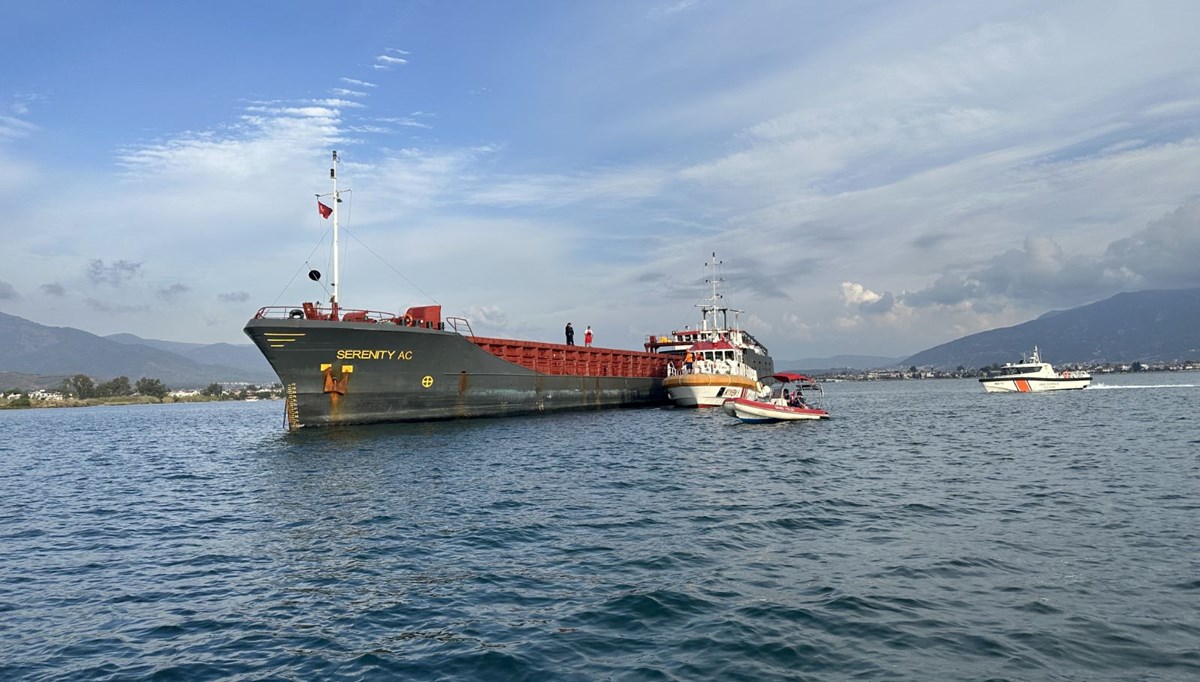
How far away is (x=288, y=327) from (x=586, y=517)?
67.2 ft

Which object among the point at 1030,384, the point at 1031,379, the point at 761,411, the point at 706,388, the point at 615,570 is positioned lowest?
the point at 615,570

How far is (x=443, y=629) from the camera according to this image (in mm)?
7809

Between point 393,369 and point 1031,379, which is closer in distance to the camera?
point 393,369

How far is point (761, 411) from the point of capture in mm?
33406

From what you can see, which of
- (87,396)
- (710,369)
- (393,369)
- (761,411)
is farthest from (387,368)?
(87,396)

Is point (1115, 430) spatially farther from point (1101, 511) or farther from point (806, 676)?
point (806, 676)

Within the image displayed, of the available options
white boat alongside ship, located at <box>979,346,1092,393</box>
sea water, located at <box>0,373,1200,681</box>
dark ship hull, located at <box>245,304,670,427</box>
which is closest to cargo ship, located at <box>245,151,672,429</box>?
dark ship hull, located at <box>245,304,670,427</box>

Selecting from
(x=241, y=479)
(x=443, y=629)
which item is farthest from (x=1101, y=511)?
(x=241, y=479)

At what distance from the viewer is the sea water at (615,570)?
6926 millimetres

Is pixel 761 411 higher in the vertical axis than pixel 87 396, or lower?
lower

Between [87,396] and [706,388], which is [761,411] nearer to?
[706,388]

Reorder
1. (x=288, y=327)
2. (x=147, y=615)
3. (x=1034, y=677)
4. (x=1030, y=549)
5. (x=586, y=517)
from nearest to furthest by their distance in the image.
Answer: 1. (x=1034, y=677)
2. (x=147, y=615)
3. (x=1030, y=549)
4. (x=586, y=517)
5. (x=288, y=327)

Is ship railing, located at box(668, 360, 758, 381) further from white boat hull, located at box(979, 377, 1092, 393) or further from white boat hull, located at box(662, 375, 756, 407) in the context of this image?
white boat hull, located at box(979, 377, 1092, 393)

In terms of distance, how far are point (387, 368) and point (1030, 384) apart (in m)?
63.9
